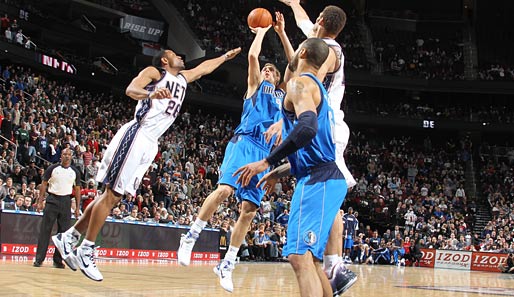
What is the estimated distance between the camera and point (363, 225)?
95.5ft

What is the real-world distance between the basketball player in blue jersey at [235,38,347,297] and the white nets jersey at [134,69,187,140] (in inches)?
99.5

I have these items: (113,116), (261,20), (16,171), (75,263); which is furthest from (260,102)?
(113,116)

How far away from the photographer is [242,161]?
7441 mm

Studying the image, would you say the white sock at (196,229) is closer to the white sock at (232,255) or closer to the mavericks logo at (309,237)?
the white sock at (232,255)

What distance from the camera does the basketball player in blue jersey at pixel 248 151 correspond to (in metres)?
7.19

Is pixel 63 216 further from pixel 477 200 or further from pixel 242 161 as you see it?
pixel 477 200

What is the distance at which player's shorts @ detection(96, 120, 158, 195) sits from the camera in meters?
6.94

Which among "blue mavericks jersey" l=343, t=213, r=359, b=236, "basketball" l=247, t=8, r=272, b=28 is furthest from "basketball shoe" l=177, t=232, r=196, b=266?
"blue mavericks jersey" l=343, t=213, r=359, b=236

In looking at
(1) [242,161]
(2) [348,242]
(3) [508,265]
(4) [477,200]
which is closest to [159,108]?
(1) [242,161]

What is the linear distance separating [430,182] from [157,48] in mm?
15003

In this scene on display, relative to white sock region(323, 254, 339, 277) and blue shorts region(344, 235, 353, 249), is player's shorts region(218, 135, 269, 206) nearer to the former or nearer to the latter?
white sock region(323, 254, 339, 277)

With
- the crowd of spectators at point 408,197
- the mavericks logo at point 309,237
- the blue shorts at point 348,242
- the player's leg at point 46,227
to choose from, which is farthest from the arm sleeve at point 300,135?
the crowd of spectators at point 408,197

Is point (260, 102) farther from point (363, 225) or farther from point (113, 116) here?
point (363, 225)

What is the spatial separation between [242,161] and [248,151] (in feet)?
0.45
